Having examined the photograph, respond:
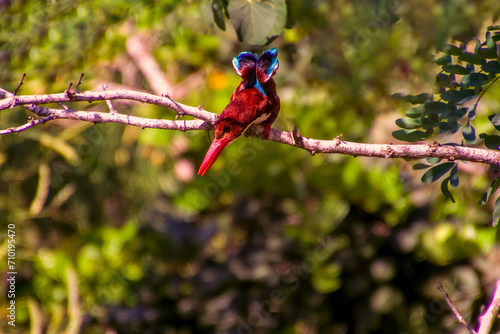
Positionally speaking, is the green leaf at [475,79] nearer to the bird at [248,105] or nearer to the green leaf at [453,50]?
the green leaf at [453,50]

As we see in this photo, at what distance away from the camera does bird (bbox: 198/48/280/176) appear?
126 centimetres

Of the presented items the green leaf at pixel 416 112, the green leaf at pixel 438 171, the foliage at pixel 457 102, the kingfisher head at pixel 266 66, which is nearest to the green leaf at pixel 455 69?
the foliage at pixel 457 102

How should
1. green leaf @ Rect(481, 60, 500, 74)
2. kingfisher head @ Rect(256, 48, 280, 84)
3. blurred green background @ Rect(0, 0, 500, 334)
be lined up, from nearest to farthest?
green leaf @ Rect(481, 60, 500, 74) → kingfisher head @ Rect(256, 48, 280, 84) → blurred green background @ Rect(0, 0, 500, 334)

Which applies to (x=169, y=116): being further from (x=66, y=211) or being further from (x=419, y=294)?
(x=419, y=294)

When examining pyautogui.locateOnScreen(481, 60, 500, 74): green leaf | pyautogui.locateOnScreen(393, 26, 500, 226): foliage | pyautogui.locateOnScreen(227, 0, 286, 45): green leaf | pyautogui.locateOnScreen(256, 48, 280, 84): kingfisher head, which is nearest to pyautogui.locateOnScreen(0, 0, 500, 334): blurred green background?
pyautogui.locateOnScreen(227, 0, 286, 45): green leaf

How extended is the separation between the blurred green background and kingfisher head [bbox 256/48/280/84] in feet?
1.67

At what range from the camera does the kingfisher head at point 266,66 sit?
134 centimetres

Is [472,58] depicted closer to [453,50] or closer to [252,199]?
[453,50]

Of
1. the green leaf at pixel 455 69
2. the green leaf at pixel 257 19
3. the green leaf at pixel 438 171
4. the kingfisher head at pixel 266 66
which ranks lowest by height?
the green leaf at pixel 438 171

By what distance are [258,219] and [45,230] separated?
54.2 inches

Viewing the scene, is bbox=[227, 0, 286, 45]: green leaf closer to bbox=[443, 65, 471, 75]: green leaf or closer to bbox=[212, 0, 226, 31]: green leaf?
bbox=[212, 0, 226, 31]: green leaf

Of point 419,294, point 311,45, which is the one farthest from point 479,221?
point 311,45

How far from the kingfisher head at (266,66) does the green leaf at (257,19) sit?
5 cm

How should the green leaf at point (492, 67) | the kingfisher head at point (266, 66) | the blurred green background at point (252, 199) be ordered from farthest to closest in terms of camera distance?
1. the blurred green background at point (252, 199)
2. the kingfisher head at point (266, 66)
3. the green leaf at point (492, 67)
